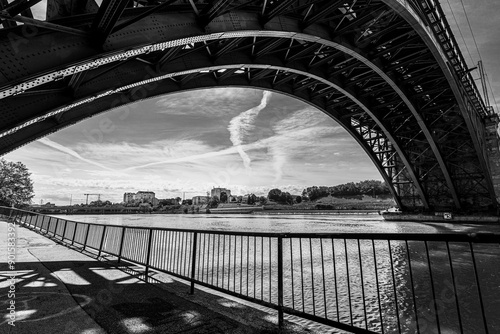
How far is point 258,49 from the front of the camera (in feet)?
50.7

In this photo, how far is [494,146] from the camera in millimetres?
Answer: 37594

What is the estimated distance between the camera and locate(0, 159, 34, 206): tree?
4847 cm

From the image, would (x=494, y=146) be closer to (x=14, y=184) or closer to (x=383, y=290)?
(x=383, y=290)

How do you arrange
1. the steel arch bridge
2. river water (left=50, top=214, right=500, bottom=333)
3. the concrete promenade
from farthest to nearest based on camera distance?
the steel arch bridge < river water (left=50, top=214, right=500, bottom=333) < the concrete promenade

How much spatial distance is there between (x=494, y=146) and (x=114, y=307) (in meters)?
51.4

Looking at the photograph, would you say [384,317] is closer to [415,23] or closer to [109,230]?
[109,230]

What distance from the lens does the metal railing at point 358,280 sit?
2.96 m

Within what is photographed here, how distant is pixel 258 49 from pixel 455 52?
62.2ft

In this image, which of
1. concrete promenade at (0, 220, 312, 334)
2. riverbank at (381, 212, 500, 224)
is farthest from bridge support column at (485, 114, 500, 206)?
concrete promenade at (0, 220, 312, 334)

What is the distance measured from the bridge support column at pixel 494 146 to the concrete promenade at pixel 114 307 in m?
49.3

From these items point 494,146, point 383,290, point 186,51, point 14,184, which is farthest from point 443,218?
point 14,184

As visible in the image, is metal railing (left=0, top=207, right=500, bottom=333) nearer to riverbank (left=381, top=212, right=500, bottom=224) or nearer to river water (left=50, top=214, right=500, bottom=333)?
river water (left=50, top=214, right=500, bottom=333)

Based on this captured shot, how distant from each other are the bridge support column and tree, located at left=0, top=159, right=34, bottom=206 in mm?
82103

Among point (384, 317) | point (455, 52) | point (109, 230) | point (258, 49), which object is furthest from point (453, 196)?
point (109, 230)
